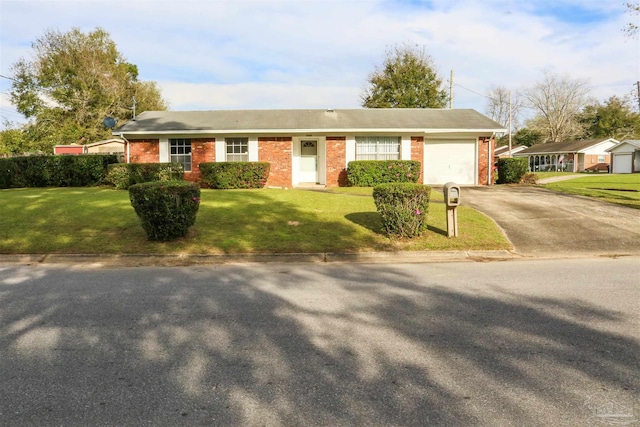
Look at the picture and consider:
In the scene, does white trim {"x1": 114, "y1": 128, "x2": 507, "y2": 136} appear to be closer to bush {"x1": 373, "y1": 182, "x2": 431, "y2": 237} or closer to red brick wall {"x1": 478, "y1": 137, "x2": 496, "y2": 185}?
red brick wall {"x1": 478, "y1": 137, "x2": 496, "y2": 185}

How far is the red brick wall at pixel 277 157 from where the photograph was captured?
21484 mm

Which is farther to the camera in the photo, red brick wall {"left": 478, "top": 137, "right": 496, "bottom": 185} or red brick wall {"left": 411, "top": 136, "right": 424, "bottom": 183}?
red brick wall {"left": 478, "top": 137, "right": 496, "bottom": 185}

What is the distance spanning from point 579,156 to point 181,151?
50.8 meters

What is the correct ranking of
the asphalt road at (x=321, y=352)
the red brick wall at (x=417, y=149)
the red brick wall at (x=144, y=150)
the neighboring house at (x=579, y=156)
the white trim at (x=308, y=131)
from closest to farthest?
the asphalt road at (x=321, y=352) < the white trim at (x=308, y=131) < the red brick wall at (x=417, y=149) < the red brick wall at (x=144, y=150) < the neighboring house at (x=579, y=156)

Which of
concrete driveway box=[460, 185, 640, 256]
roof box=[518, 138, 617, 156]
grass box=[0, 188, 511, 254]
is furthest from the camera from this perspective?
roof box=[518, 138, 617, 156]

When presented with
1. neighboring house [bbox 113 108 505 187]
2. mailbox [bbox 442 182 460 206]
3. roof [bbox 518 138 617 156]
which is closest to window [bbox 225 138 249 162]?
neighboring house [bbox 113 108 505 187]

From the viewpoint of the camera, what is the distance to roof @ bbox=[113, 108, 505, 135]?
21234mm

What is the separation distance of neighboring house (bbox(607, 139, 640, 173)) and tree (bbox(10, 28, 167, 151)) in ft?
180

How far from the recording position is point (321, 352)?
13.1 feet

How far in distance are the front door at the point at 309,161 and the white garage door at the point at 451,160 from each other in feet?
17.6

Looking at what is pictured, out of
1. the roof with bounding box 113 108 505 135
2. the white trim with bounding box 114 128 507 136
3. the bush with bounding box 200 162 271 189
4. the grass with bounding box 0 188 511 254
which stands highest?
the roof with bounding box 113 108 505 135

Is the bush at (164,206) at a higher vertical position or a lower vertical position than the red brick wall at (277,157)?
lower

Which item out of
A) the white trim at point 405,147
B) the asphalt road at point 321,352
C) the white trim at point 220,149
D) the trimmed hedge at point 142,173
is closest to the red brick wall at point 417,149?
the white trim at point 405,147

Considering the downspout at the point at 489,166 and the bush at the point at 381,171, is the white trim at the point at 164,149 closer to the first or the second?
the bush at the point at 381,171
